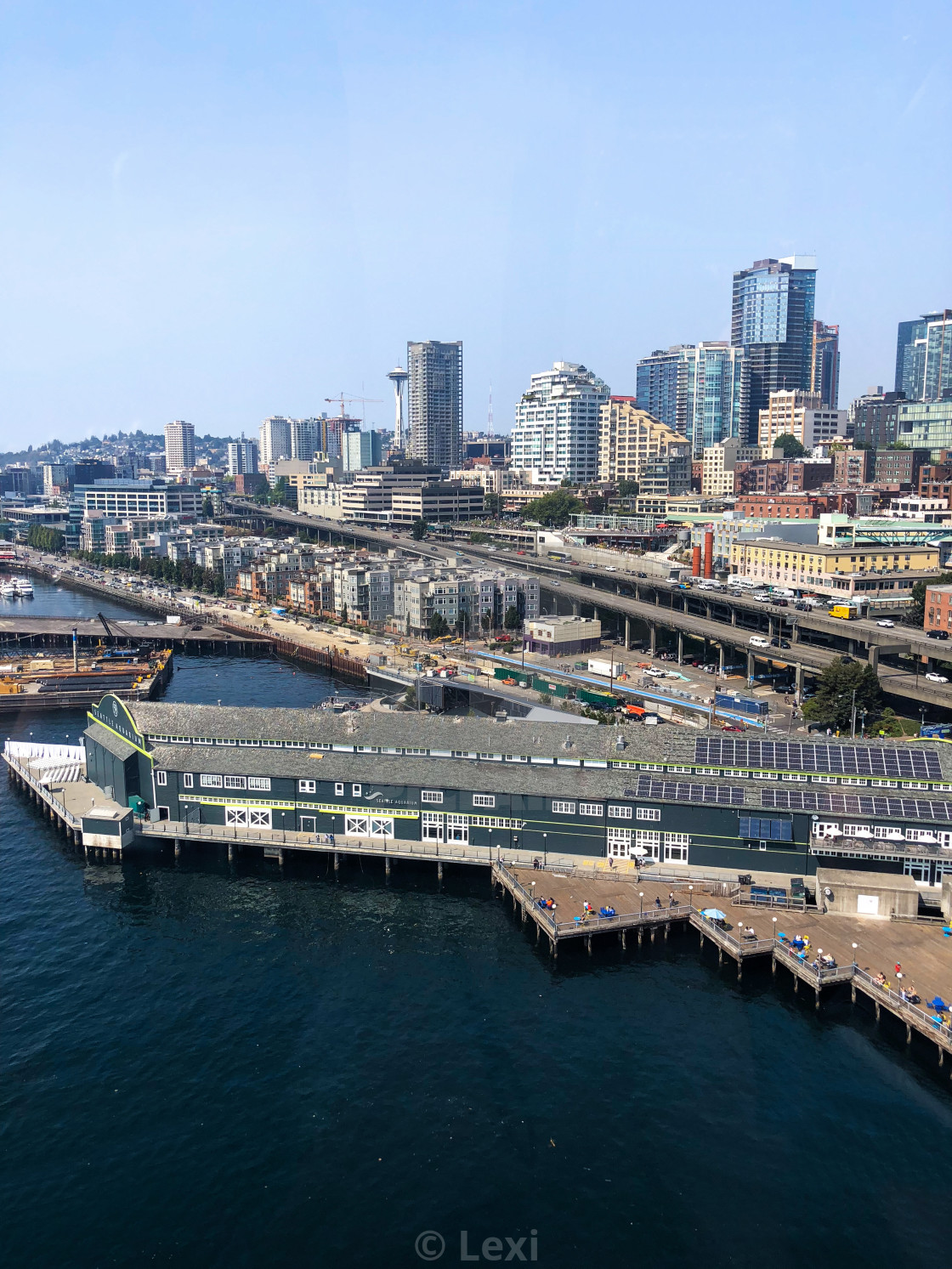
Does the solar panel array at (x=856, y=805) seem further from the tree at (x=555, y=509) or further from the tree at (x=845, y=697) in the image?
the tree at (x=555, y=509)

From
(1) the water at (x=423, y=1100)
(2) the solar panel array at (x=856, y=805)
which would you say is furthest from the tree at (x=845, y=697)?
(1) the water at (x=423, y=1100)

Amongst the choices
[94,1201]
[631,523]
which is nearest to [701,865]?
[94,1201]

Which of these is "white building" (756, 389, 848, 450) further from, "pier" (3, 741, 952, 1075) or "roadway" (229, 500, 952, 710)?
"pier" (3, 741, 952, 1075)

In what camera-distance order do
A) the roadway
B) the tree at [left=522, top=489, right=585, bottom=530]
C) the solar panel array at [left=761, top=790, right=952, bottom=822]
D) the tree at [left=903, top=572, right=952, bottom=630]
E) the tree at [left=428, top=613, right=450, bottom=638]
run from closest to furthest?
the solar panel array at [left=761, top=790, right=952, bottom=822] < the roadway < the tree at [left=903, top=572, right=952, bottom=630] < the tree at [left=428, top=613, right=450, bottom=638] < the tree at [left=522, top=489, right=585, bottom=530]

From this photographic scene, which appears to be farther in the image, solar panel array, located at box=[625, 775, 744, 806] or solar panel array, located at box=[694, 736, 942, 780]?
solar panel array, located at box=[694, 736, 942, 780]

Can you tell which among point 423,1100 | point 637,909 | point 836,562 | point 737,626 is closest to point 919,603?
point 836,562

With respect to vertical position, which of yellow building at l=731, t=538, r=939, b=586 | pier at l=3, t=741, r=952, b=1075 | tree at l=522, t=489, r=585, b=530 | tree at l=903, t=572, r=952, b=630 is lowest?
pier at l=3, t=741, r=952, b=1075

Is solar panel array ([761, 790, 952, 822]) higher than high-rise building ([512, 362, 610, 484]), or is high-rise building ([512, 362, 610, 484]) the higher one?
high-rise building ([512, 362, 610, 484])

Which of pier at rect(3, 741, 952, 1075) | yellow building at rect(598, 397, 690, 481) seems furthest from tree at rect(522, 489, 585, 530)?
pier at rect(3, 741, 952, 1075)
